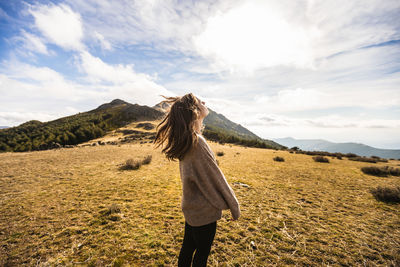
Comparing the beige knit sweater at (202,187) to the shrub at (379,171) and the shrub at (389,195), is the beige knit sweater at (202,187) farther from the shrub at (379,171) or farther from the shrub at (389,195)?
the shrub at (379,171)

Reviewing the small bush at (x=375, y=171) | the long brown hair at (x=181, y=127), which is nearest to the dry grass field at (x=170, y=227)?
the long brown hair at (x=181, y=127)

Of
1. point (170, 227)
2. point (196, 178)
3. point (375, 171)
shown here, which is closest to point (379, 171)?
point (375, 171)

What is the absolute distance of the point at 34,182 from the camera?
9266mm

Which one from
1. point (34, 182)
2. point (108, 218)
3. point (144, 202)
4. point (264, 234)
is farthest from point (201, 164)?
point (34, 182)

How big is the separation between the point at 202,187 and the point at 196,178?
0.64ft

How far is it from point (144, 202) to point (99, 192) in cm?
293

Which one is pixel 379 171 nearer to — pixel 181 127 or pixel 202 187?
pixel 202 187

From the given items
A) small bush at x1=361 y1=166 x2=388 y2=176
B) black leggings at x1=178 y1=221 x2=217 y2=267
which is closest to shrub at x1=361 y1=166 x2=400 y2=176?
small bush at x1=361 y1=166 x2=388 y2=176

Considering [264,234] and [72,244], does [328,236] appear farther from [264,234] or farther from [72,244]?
[72,244]

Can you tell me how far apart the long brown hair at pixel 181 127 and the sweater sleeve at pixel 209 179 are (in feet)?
0.63

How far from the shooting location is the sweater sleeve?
238 centimetres

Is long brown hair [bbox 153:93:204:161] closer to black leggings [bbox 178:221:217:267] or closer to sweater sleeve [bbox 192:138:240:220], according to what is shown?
sweater sleeve [bbox 192:138:240:220]

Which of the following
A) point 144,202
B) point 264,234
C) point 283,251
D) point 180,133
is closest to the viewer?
point 180,133

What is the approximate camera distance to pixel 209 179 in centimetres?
243
